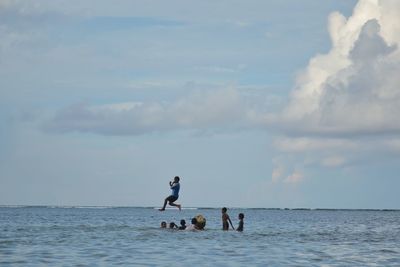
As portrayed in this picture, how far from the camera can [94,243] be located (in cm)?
3878

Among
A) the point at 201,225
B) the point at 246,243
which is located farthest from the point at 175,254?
the point at 201,225

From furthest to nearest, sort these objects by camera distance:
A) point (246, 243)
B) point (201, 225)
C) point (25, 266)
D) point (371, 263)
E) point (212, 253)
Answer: point (201, 225) < point (246, 243) < point (212, 253) < point (371, 263) < point (25, 266)

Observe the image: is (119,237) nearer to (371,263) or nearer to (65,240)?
(65,240)

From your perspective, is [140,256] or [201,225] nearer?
[140,256]

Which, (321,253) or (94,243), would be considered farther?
(94,243)

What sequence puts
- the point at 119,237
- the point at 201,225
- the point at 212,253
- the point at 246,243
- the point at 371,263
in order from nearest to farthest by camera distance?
the point at 371,263 < the point at 212,253 < the point at 246,243 < the point at 119,237 < the point at 201,225

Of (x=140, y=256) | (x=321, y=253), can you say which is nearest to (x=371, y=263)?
(x=321, y=253)

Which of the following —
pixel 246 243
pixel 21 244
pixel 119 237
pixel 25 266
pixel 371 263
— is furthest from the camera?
pixel 119 237

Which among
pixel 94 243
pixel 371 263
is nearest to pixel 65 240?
pixel 94 243

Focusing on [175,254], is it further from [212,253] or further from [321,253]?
[321,253]

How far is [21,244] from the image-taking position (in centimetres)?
3759

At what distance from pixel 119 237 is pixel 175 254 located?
11.8m

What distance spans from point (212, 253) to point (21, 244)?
10.9 meters

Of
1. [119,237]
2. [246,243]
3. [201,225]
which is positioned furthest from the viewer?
[201,225]
